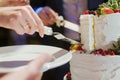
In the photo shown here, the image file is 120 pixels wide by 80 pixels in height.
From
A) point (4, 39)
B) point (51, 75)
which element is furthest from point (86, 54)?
point (51, 75)

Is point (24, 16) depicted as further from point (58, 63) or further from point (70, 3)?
point (70, 3)

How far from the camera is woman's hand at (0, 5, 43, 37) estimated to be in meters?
0.28

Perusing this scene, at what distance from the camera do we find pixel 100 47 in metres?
1.42

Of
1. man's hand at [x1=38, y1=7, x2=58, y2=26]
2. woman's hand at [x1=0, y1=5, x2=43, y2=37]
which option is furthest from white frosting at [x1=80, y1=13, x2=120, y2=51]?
woman's hand at [x1=0, y1=5, x2=43, y2=37]

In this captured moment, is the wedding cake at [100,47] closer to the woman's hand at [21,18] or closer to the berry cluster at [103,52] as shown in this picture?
the berry cluster at [103,52]

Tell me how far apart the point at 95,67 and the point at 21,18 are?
1.15 m

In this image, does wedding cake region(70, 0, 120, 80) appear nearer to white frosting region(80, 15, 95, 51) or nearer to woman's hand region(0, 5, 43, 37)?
white frosting region(80, 15, 95, 51)

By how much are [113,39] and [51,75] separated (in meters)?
0.79

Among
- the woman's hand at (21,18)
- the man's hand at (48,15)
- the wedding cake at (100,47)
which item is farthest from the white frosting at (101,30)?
the woman's hand at (21,18)

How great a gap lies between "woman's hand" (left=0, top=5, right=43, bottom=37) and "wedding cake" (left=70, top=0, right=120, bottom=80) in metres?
1.06

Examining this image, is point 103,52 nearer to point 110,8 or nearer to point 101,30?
point 101,30

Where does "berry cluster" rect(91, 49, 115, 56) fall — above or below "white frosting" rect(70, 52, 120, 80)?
above

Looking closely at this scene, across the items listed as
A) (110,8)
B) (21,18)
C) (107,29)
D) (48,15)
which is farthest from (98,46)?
(21,18)

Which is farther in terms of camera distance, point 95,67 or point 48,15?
point 95,67
